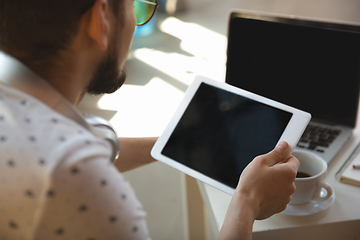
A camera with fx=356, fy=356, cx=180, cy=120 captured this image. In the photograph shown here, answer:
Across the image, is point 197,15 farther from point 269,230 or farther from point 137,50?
point 269,230

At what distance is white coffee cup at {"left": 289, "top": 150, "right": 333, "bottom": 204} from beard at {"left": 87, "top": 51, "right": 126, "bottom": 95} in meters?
0.38

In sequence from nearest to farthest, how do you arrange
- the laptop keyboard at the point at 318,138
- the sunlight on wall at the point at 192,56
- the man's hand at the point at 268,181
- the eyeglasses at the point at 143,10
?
the man's hand at the point at 268,181, the eyeglasses at the point at 143,10, the laptop keyboard at the point at 318,138, the sunlight on wall at the point at 192,56

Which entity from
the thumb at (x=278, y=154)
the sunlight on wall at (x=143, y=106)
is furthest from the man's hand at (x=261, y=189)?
the sunlight on wall at (x=143, y=106)

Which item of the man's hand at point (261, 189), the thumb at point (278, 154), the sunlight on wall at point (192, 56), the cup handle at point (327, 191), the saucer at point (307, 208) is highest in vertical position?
the thumb at point (278, 154)

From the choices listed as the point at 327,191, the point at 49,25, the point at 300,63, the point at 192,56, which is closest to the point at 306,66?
the point at 300,63

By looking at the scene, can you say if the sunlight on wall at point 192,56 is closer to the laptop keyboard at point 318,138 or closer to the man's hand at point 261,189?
the laptop keyboard at point 318,138

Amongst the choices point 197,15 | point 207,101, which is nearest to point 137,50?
point 197,15

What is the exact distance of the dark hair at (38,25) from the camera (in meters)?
0.50

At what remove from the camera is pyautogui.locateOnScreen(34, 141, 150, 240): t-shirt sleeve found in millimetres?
394

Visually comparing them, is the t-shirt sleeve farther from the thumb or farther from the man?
the thumb

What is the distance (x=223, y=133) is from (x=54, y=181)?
384 millimetres

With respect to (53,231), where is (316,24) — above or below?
above

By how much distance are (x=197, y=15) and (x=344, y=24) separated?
8.04ft

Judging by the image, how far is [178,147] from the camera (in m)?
0.71
